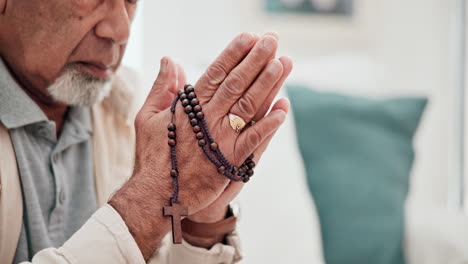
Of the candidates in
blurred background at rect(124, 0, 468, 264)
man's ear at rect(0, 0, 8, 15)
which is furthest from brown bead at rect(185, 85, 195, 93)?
blurred background at rect(124, 0, 468, 264)

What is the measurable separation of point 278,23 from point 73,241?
1.47 meters

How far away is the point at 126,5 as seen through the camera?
3.52 ft

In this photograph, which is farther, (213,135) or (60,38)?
(60,38)

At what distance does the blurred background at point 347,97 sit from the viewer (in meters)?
1.35

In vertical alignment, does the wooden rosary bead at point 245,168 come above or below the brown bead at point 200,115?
below

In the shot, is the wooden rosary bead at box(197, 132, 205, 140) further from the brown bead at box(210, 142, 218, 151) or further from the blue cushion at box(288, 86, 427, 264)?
the blue cushion at box(288, 86, 427, 264)

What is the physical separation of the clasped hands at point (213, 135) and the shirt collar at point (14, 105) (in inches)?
11.2

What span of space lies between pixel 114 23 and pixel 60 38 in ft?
0.36

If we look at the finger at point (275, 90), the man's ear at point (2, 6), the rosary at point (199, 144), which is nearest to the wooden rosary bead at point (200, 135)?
Answer: the rosary at point (199, 144)

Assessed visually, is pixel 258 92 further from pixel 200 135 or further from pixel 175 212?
pixel 175 212

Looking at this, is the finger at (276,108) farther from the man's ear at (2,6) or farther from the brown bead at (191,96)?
the man's ear at (2,6)

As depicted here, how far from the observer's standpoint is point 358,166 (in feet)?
4.93

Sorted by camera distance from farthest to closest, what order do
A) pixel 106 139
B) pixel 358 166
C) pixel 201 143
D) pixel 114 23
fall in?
pixel 358 166
pixel 106 139
pixel 114 23
pixel 201 143

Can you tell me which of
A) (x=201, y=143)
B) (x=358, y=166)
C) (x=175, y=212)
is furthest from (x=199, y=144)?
(x=358, y=166)
